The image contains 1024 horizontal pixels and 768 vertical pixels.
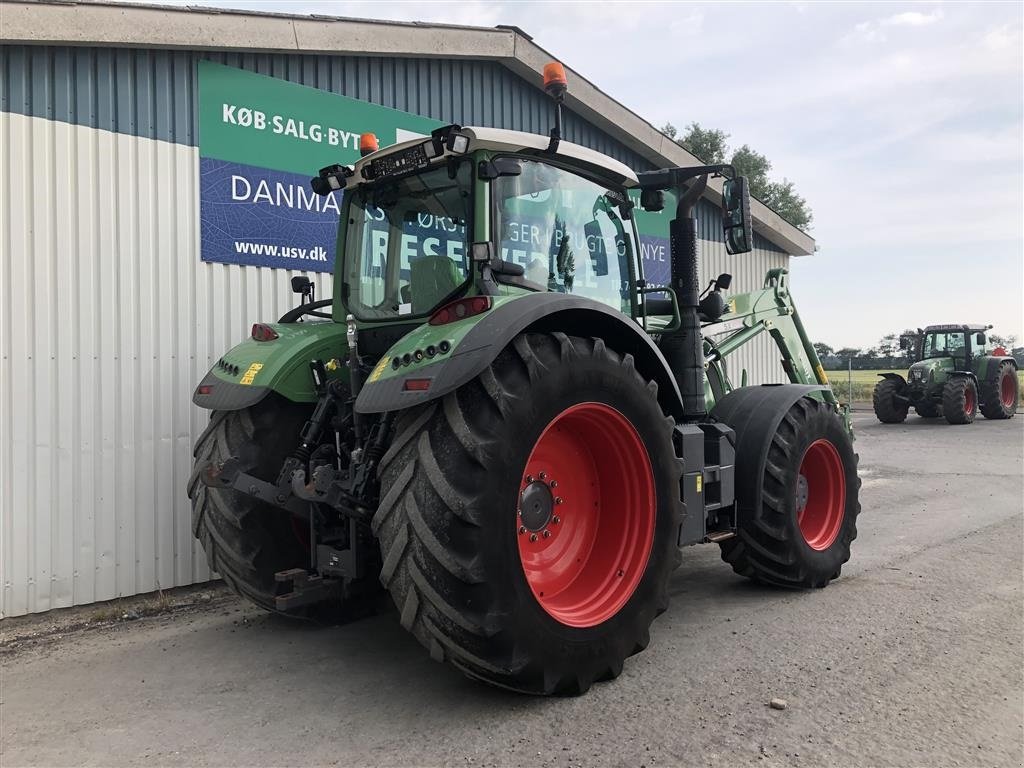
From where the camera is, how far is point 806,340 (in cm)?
657

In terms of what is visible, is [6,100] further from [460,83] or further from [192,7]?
[460,83]

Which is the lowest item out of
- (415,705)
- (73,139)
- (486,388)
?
(415,705)

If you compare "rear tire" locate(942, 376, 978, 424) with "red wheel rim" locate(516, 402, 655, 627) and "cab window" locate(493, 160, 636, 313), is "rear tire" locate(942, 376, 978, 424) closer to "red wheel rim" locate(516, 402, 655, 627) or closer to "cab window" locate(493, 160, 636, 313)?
"cab window" locate(493, 160, 636, 313)

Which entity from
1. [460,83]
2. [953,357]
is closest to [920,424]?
[953,357]

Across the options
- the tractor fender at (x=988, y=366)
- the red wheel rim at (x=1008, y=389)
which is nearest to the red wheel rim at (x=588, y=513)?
the tractor fender at (x=988, y=366)

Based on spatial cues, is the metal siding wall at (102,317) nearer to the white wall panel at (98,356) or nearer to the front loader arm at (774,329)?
the white wall panel at (98,356)

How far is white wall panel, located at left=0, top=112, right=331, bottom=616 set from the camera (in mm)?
4762

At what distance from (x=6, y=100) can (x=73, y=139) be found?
408mm

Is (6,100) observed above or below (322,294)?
above

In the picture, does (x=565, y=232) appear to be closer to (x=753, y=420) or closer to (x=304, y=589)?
(x=753, y=420)

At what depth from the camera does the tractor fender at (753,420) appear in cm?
477

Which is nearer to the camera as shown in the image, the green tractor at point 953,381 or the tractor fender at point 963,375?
the green tractor at point 953,381

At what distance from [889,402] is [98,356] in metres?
19.0

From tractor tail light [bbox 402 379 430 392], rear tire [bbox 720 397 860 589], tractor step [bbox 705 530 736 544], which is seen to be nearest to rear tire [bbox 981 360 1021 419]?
rear tire [bbox 720 397 860 589]
